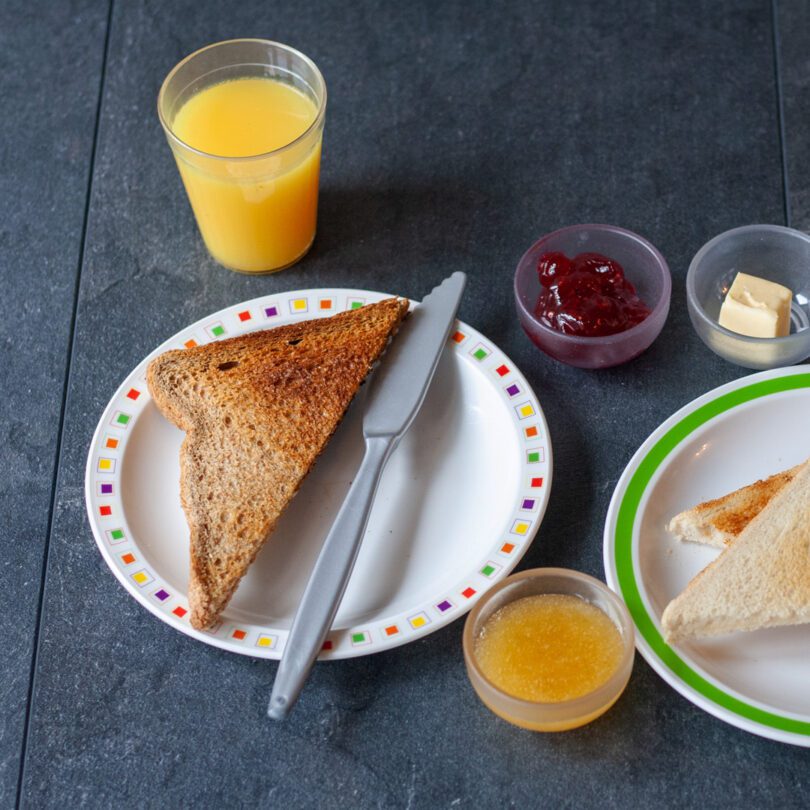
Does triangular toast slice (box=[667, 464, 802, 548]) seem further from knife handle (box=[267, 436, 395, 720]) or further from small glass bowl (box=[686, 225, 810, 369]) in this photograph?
knife handle (box=[267, 436, 395, 720])

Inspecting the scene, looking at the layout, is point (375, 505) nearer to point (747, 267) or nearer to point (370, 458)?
point (370, 458)

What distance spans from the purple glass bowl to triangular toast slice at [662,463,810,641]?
38cm

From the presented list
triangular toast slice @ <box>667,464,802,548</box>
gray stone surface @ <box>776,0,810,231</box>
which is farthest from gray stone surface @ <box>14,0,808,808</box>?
triangular toast slice @ <box>667,464,802,548</box>

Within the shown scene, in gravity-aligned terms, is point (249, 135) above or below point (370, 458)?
above

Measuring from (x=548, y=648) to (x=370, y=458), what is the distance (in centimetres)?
41

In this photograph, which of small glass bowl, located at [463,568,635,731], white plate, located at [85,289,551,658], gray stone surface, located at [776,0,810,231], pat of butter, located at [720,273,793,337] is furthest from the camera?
gray stone surface, located at [776,0,810,231]

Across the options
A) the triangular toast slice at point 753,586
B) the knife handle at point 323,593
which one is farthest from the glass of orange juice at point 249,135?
the triangular toast slice at point 753,586

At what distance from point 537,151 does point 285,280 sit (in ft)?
1.84

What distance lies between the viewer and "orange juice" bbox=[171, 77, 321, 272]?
1816mm

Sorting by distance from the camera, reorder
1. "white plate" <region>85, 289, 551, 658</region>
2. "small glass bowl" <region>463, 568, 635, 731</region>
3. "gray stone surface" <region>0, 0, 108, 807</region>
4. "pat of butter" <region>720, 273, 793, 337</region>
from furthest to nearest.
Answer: "pat of butter" <region>720, 273, 793, 337</region> → "gray stone surface" <region>0, 0, 108, 807</region> → "white plate" <region>85, 289, 551, 658</region> → "small glass bowl" <region>463, 568, 635, 731</region>

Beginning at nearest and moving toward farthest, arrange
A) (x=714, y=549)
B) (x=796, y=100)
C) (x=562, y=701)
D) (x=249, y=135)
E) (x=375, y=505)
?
(x=562, y=701)
(x=714, y=549)
(x=375, y=505)
(x=249, y=135)
(x=796, y=100)

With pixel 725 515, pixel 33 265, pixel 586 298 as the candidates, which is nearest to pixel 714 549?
pixel 725 515

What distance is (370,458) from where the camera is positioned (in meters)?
1.68

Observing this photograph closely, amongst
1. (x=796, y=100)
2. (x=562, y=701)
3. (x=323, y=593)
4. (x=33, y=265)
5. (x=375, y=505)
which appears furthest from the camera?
(x=796, y=100)
